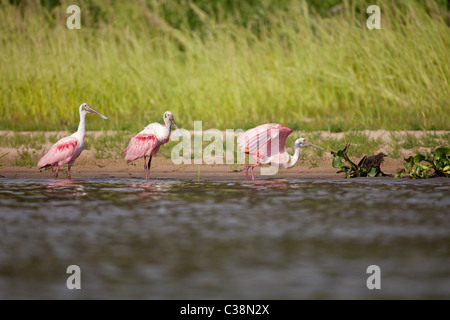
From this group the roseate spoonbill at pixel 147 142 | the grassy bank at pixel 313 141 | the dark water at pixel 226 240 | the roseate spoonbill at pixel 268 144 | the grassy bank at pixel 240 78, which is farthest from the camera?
the grassy bank at pixel 240 78

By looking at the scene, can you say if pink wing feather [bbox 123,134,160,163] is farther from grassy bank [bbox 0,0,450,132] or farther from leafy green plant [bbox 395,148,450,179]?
leafy green plant [bbox 395,148,450,179]

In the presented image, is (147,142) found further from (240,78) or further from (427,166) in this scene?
(240,78)

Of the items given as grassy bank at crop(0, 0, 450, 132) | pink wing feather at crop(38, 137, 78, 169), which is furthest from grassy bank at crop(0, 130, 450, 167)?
pink wing feather at crop(38, 137, 78, 169)

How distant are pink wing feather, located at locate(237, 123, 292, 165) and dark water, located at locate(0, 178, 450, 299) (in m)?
0.41

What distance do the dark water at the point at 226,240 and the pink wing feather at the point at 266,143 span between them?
16.1 inches

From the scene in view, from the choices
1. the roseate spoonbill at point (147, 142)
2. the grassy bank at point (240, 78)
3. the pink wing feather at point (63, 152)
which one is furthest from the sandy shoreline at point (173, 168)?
the grassy bank at point (240, 78)

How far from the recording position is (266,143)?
29.6 feet

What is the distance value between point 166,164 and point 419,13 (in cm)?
527

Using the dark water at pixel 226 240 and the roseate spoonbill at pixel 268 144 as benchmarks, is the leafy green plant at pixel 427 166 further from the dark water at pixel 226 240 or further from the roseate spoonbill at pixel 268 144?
the roseate spoonbill at pixel 268 144

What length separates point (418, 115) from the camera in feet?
37.8

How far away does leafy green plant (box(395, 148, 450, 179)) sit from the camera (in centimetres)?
904

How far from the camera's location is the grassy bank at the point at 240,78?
1204 centimetres
